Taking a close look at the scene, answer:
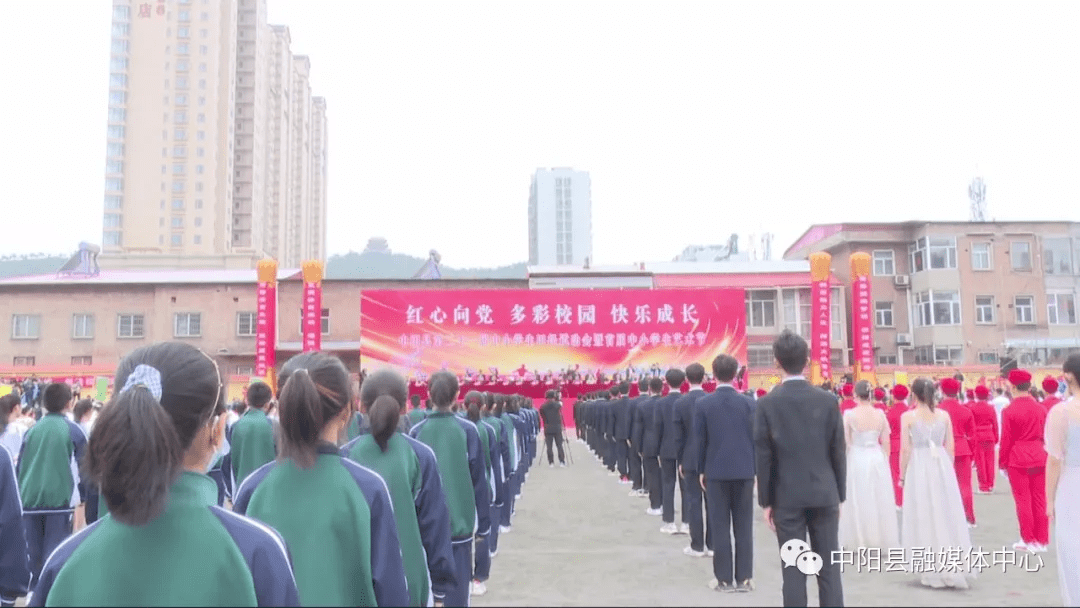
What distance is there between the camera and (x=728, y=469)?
631 cm

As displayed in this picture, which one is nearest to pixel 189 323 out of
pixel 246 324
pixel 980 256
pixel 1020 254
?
pixel 246 324

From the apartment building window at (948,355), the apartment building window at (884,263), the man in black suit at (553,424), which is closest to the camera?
the man in black suit at (553,424)

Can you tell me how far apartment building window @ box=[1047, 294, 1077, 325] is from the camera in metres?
33.4

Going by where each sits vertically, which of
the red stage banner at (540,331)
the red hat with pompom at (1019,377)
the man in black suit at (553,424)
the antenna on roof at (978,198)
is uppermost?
the antenna on roof at (978,198)

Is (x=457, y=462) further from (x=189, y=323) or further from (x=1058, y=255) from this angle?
(x=1058, y=255)

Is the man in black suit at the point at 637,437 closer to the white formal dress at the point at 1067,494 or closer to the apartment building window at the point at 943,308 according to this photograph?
the white formal dress at the point at 1067,494

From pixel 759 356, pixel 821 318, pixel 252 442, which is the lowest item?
pixel 252 442

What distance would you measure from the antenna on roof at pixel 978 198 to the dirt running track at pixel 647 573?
40.5 meters

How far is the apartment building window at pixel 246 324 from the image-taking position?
33.9 meters

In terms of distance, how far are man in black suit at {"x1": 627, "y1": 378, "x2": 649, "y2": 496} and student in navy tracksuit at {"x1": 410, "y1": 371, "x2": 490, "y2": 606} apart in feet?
21.2

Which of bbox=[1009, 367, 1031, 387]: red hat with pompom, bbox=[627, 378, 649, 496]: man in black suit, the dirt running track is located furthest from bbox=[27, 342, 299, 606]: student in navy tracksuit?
bbox=[627, 378, 649, 496]: man in black suit

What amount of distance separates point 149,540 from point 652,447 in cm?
890

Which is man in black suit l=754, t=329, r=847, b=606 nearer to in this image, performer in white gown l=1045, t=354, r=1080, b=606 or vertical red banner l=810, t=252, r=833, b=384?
performer in white gown l=1045, t=354, r=1080, b=606

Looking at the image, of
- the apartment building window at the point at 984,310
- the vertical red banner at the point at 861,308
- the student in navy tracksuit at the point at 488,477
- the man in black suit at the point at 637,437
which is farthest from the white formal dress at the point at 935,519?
the apartment building window at the point at 984,310
